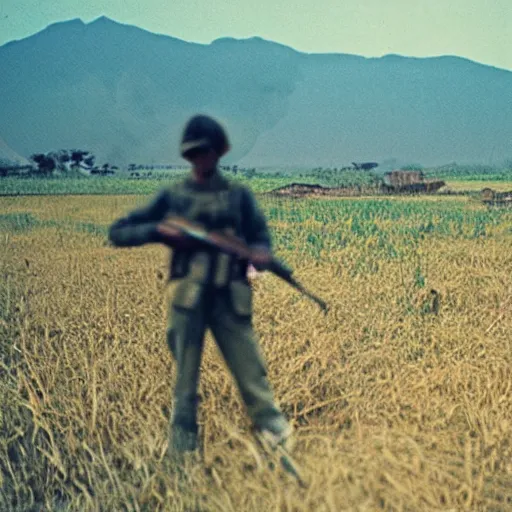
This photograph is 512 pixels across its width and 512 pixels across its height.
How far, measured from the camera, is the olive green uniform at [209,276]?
1739mm

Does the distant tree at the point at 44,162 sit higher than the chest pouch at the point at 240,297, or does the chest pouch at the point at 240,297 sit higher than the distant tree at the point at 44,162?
the distant tree at the point at 44,162

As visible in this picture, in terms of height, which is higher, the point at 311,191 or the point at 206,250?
the point at 311,191

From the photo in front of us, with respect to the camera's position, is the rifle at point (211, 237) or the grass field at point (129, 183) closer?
the rifle at point (211, 237)

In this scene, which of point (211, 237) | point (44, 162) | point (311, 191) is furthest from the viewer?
point (311, 191)

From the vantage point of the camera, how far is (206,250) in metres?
1.72

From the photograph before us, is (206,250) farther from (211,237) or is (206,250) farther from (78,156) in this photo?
(78,156)

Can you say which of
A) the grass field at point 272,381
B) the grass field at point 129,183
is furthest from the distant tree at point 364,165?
the grass field at point 272,381

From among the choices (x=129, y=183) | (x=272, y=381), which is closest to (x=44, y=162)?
(x=129, y=183)

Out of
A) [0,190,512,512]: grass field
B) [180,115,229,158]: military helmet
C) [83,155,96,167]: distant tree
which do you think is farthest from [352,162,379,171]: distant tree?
[180,115,229,158]: military helmet

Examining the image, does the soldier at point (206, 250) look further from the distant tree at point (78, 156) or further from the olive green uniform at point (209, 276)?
the distant tree at point (78, 156)

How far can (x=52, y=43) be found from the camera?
3074mm

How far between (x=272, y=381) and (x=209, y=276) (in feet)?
4.05

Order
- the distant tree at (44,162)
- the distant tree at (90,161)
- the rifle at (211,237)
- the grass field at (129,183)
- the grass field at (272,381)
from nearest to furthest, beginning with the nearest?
the rifle at (211,237) → the grass field at (272,381) → the grass field at (129,183) → the distant tree at (90,161) → the distant tree at (44,162)

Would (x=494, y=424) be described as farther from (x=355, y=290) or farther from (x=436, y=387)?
(x=355, y=290)
